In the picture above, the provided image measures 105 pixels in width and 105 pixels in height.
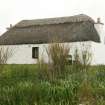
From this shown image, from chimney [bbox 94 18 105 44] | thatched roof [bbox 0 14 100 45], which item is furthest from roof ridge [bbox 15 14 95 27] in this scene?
chimney [bbox 94 18 105 44]

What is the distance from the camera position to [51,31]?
33312 millimetres

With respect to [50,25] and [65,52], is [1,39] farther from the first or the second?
[65,52]

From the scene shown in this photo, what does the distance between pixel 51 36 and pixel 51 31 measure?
68.9 inches

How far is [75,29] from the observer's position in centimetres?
3200

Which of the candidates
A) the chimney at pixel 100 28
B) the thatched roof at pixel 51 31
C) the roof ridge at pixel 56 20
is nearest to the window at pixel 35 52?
the thatched roof at pixel 51 31

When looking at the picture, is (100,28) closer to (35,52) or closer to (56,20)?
(56,20)

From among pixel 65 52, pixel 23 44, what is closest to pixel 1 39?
pixel 23 44

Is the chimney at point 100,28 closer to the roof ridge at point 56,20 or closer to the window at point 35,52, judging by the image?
the roof ridge at point 56,20

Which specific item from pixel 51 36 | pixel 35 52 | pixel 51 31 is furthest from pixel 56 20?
pixel 35 52

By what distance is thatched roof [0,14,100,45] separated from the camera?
31.0 meters

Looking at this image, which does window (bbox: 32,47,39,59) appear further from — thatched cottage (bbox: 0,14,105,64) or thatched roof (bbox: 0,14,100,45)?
thatched roof (bbox: 0,14,100,45)

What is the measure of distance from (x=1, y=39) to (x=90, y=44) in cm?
1020

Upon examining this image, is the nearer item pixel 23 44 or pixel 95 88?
pixel 95 88

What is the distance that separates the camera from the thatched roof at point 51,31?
102 feet
